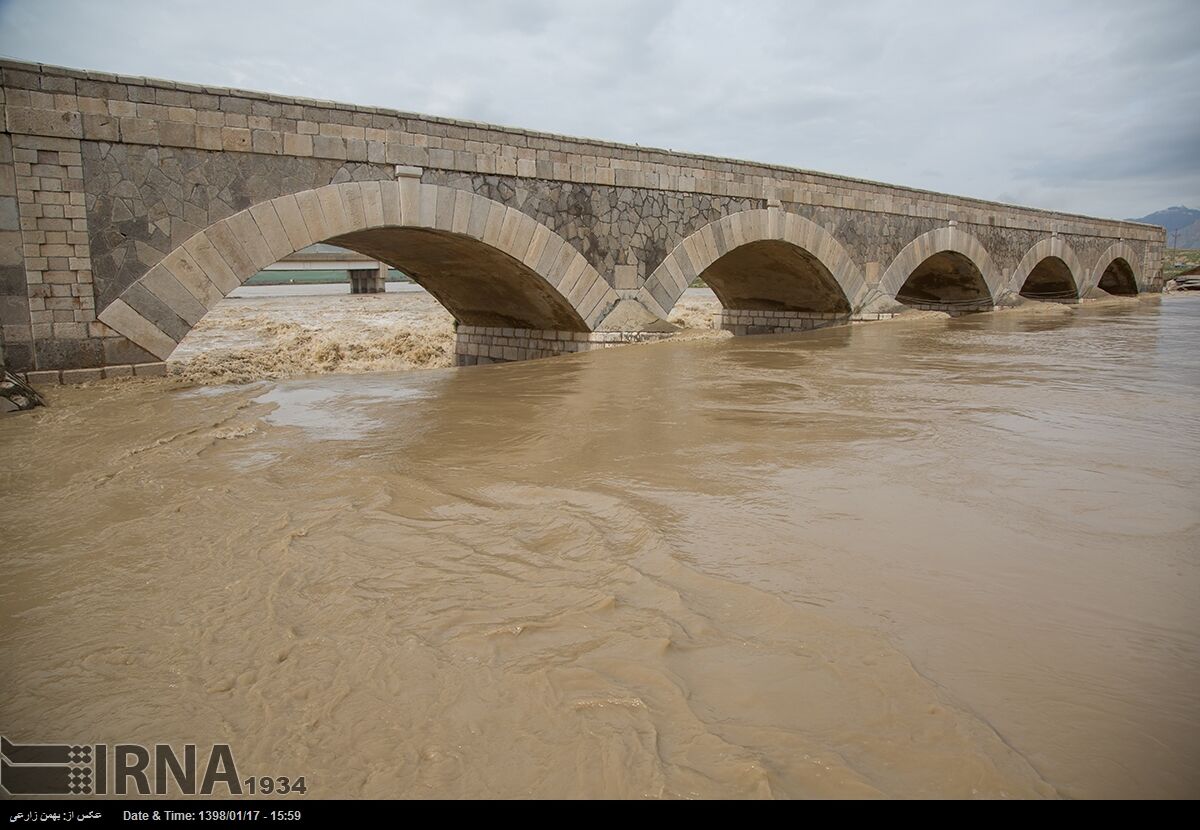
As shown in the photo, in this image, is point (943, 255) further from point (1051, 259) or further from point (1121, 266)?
point (1121, 266)

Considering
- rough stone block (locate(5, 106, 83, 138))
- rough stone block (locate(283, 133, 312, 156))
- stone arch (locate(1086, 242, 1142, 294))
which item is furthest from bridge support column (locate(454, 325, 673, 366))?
stone arch (locate(1086, 242, 1142, 294))

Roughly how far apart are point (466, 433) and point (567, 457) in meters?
1.01

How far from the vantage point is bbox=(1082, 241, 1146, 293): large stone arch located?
21.9m

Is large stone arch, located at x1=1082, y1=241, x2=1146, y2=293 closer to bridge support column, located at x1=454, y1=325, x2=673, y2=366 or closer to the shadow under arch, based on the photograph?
the shadow under arch

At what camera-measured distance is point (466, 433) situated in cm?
488

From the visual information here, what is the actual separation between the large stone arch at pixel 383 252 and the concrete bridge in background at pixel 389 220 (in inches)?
0.8

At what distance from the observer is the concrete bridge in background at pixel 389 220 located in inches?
238

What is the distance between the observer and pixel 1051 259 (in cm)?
2056

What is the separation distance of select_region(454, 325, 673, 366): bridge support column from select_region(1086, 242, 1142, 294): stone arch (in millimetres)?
18414

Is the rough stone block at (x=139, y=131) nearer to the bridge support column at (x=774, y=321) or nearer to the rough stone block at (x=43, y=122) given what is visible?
the rough stone block at (x=43, y=122)

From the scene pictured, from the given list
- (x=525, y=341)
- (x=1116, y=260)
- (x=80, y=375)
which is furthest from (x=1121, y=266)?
(x=80, y=375)

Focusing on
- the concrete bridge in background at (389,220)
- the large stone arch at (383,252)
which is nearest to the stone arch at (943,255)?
the concrete bridge in background at (389,220)

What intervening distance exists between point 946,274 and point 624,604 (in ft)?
60.7

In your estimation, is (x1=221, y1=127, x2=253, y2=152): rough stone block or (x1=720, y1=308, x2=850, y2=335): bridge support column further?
(x1=720, y1=308, x2=850, y2=335): bridge support column
